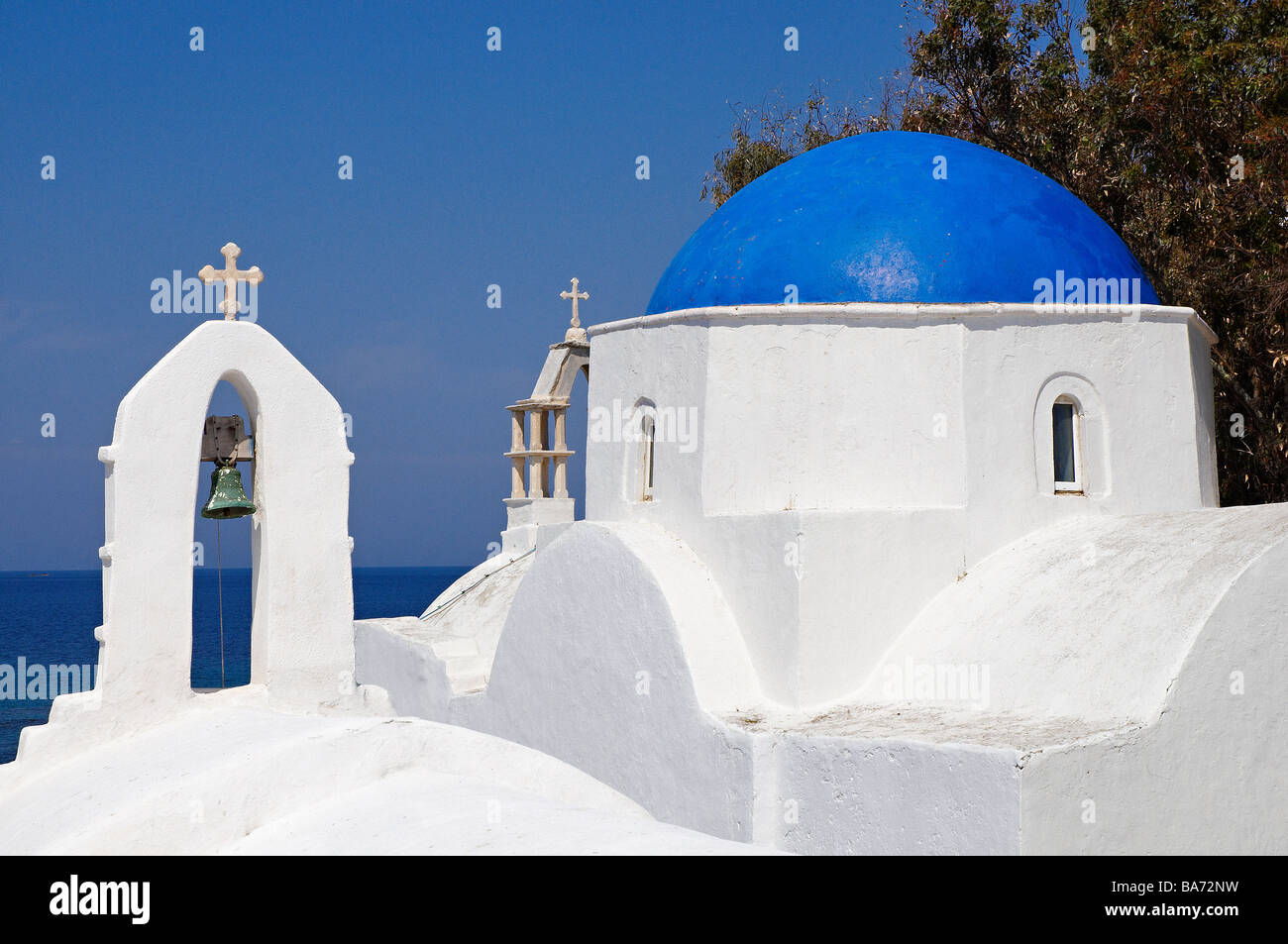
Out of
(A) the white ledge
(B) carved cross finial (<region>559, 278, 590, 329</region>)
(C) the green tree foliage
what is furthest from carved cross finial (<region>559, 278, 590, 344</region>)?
(A) the white ledge

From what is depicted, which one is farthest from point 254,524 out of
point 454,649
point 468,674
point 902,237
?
point 454,649

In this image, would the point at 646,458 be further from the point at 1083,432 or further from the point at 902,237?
the point at 1083,432

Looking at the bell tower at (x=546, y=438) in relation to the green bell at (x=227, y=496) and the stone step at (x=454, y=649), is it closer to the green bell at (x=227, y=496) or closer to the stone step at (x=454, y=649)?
the stone step at (x=454, y=649)

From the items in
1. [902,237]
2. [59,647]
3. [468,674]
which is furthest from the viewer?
[59,647]

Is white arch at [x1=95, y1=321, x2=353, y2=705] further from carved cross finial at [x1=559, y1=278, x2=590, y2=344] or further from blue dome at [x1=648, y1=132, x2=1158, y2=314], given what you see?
carved cross finial at [x1=559, y1=278, x2=590, y2=344]

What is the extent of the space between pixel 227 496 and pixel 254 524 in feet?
0.69

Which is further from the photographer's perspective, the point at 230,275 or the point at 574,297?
the point at 574,297

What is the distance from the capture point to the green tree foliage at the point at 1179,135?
38.5 feet

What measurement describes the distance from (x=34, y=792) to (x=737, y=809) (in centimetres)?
391

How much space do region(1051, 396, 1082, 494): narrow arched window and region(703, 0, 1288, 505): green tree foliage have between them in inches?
112

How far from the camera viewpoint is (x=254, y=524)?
7.24 m

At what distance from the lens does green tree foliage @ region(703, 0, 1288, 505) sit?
1173 centimetres
